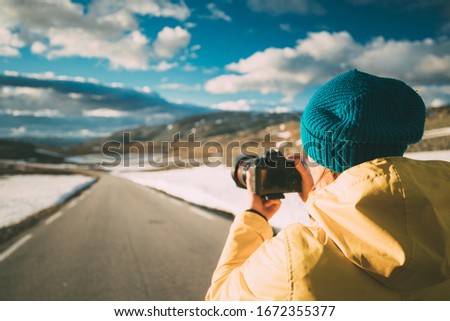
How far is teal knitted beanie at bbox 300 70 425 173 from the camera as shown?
1034mm

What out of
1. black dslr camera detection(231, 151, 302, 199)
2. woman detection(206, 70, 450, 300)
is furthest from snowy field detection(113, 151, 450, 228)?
woman detection(206, 70, 450, 300)

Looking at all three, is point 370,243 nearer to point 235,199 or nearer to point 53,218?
point 235,199

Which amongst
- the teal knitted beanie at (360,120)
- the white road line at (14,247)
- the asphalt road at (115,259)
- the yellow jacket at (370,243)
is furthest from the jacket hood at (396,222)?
the white road line at (14,247)

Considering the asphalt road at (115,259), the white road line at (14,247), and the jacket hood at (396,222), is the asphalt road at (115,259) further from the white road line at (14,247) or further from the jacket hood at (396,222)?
the jacket hood at (396,222)

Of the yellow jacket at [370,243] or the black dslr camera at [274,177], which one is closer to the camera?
the yellow jacket at [370,243]

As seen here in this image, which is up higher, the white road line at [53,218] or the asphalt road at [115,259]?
the asphalt road at [115,259]

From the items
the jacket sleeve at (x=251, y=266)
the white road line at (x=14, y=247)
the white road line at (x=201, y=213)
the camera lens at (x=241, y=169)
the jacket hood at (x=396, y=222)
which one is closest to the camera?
the jacket hood at (x=396, y=222)

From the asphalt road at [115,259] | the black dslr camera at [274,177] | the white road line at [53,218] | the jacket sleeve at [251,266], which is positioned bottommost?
the white road line at [53,218]

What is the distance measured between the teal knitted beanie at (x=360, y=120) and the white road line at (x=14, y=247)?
566 centimetres

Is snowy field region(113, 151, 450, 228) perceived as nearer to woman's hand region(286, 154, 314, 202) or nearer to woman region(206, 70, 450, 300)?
woman's hand region(286, 154, 314, 202)

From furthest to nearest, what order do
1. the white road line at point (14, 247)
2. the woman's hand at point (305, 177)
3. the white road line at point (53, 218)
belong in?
the white road line at point (53, 218)
the white road line at point (14, 247)
the woman's hand at point (305, 177)

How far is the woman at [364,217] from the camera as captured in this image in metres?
0.88
